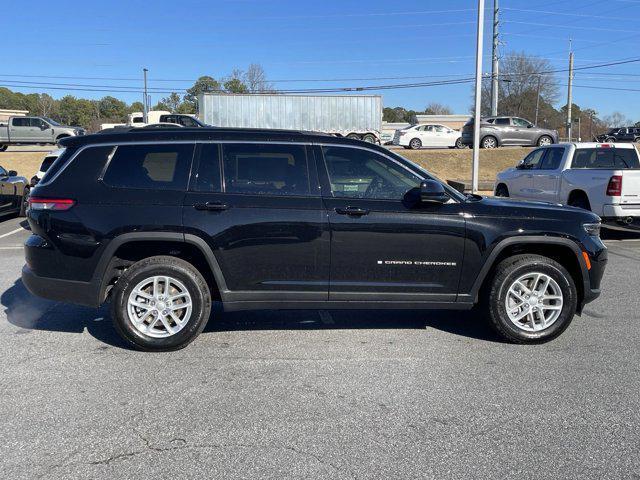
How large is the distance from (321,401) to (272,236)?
149 cm

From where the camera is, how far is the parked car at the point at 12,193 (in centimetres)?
1280

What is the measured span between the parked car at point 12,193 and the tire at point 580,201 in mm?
12052

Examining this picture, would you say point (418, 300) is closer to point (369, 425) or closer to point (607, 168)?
point (369, 425)

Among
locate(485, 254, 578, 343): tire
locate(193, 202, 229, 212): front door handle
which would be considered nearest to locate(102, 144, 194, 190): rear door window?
locate(193, 202, 229, 212): front door handle

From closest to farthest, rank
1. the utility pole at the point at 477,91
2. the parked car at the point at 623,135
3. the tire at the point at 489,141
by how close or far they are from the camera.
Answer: the utility pole at the point at 477,91 → the tire at the point at 489,141 → the parked car at the point at 623,135

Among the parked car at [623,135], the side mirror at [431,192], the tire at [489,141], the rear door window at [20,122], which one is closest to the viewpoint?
the side mirror at [431,192]

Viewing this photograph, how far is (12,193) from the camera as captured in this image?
43.1ft

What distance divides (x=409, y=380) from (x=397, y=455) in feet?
3.58

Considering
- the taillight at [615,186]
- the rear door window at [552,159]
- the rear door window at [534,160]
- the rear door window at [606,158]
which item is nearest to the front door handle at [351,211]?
the taillight at [615,186]

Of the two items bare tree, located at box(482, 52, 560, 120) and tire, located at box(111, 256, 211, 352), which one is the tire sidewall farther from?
bare tree, located at box(482, 52, 560, 120)

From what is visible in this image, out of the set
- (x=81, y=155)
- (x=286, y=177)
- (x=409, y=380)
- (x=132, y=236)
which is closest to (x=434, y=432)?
(x=409, y=380)

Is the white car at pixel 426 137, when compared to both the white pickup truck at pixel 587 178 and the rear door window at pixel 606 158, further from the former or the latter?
the rear door window at pixel 606 158

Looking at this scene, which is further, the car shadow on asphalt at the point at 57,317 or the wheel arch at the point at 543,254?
the car shadow on asphalt at the point at 57,317

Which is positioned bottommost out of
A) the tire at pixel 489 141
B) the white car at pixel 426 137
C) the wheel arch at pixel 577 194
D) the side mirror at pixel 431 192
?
the wheel arch at pixel 577 194
